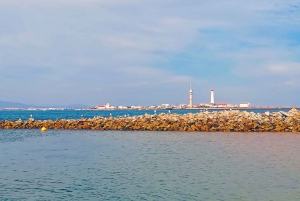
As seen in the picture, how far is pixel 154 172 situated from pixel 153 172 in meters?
0.04

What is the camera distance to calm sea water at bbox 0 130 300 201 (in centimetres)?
1223

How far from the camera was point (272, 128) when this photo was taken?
33.0 metres

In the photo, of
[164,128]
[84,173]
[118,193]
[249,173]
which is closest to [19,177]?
[84,173]

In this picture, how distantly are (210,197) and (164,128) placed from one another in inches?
934

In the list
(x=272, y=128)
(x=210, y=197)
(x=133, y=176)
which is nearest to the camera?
(x=210, y=197)

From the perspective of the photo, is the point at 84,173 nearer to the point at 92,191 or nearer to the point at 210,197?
the point at 92,191

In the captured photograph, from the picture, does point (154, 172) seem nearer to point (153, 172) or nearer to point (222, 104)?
point (153, 172)

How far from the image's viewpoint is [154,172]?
15.2 metres

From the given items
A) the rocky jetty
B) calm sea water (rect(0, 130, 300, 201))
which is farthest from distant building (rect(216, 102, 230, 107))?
calm sea water (rect(0, 130, 300, 201))

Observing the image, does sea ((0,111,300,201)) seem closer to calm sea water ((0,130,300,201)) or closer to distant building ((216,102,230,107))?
calm sea water ((0,130,300,201))

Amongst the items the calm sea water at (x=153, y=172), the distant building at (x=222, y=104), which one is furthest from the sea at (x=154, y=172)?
the distant building at (x=222, y=104)

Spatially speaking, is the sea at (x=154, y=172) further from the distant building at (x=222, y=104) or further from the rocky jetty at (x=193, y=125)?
the distant building at (x=222, y=104)

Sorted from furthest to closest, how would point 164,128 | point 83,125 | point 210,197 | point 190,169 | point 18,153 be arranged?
point 83,125 < point 164,128 < point 18,153 < point 190,169 < point 210,197

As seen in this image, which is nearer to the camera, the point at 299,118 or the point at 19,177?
the point at 19,177
